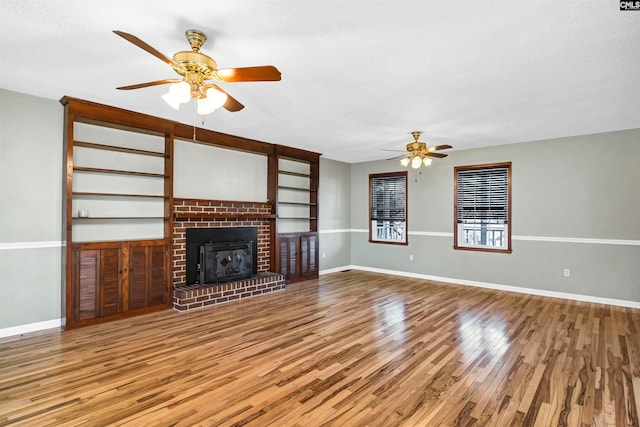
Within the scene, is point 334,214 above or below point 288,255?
above

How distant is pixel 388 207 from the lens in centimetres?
750

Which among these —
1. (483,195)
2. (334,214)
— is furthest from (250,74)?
(334,214)

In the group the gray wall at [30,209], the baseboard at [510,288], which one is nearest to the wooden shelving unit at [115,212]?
the gray wall at [30,209]

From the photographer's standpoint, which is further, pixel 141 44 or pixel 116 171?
pixel 116 171

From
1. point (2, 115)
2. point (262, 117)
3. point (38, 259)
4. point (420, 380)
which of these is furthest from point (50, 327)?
point (420, 380)

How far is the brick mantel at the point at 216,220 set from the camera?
4891mm

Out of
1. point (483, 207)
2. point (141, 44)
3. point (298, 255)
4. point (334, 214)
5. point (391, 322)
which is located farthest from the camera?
point (334, 214)

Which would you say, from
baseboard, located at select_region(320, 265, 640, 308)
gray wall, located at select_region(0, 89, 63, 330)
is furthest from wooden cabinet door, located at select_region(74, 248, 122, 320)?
baseboard, located at select_region(320, 265, 640, 308)

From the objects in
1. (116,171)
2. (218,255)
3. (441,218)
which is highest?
(116,171)

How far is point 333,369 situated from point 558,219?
4.70 meters

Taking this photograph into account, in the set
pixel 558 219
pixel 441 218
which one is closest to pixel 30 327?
pixel 441 218

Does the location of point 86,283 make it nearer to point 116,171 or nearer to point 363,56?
point 116,171

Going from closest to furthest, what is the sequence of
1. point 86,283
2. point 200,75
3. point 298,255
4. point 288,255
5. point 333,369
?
point 200,75, point 333,369, point 86,283, point 288,255, point 298,255

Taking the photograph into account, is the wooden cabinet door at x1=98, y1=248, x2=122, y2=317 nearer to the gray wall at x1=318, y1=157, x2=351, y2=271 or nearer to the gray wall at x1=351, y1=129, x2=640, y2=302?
the gray wall at x1=318, y1=157, x2=351, y2=271
